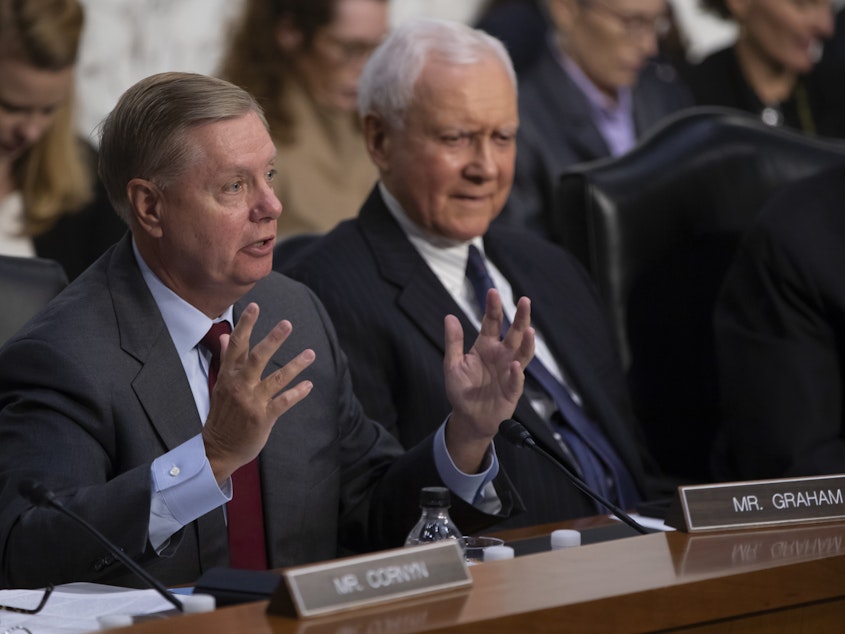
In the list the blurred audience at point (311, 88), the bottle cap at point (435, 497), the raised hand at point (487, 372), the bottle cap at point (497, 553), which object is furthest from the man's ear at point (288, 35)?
the bottle cap at point (497, 553)

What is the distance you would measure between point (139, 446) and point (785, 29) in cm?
345

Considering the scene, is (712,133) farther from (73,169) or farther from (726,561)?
(726,561)

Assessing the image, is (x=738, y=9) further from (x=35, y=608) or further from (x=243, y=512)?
(x=35, y=608)

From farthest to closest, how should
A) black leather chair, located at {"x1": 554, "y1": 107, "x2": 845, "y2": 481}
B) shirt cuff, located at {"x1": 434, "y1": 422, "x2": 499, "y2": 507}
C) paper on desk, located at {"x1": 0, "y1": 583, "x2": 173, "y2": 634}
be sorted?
black leather chair, located at {"x1": 554, "y1": 107, "x2": 845, "y2": 481}, shirt cuff, located at {"x1": 434, "y1": 422, "x2": 499, "y2": 507}, paper on desk, located at {"x1": 0, "y1": 583, "x2": 173, "y2": 634}

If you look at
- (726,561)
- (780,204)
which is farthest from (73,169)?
(726,561)

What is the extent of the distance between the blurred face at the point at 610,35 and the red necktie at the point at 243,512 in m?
2.38

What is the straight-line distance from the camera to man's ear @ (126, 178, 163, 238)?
211 centimetres

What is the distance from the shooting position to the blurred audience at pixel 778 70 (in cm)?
466

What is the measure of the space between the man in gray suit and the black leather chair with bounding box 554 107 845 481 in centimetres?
122

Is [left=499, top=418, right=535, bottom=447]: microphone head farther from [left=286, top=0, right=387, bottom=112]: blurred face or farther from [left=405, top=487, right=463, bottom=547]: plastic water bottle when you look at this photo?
[left=286, top=0, right=387, bottom=112]: blurred face

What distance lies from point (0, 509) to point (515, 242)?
5.02 feet

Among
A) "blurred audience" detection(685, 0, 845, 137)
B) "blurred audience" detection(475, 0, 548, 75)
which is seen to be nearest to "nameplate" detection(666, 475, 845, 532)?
"blurred audience" detection(475, 0, 548, 75)

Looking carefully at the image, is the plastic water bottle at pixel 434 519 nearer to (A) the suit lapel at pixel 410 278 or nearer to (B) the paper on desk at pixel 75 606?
(B) the paper on desk at pixel 75 606

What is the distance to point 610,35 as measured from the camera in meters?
4.37
